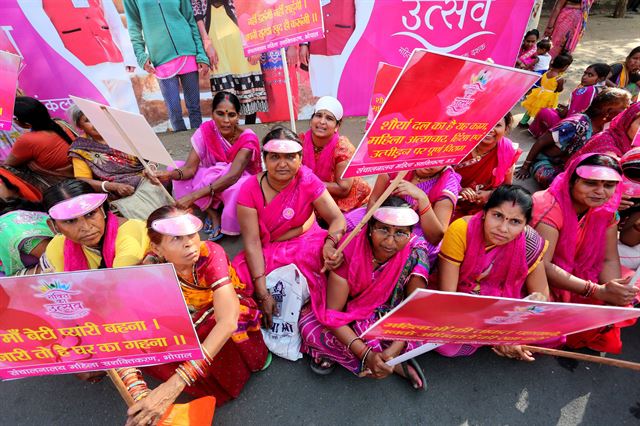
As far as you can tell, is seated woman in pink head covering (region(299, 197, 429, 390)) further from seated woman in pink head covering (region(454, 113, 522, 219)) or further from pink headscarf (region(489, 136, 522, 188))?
pink headscarf (region(489, 136, 522, 188))

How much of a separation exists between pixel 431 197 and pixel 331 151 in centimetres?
111

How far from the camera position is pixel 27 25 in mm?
4426

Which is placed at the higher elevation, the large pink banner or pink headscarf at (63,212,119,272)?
the large pink banner

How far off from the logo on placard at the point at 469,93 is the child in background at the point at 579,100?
3971 mm

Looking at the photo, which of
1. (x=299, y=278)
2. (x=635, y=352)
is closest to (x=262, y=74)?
(x=299, y=278)

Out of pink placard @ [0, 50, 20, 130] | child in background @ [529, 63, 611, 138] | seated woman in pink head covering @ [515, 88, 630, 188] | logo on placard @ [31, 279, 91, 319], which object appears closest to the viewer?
logo on placard @ [31, 279, 91, 319]

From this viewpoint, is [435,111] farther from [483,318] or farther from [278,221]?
[278,221]

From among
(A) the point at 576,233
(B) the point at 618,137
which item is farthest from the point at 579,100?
(A) the point at 576,233

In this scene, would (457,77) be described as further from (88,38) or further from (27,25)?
(27,25)

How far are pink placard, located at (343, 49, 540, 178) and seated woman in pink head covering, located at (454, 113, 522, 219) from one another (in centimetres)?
116

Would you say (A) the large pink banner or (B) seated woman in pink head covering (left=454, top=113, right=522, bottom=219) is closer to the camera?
(A) the large pink banner

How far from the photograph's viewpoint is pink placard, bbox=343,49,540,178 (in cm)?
144

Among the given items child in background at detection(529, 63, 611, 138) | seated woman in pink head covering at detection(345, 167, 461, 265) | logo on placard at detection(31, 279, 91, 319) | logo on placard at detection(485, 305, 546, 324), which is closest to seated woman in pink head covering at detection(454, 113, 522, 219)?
seated woman in pink head covering at detection(345, 167, 461, 265)

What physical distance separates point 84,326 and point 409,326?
4.17ft
